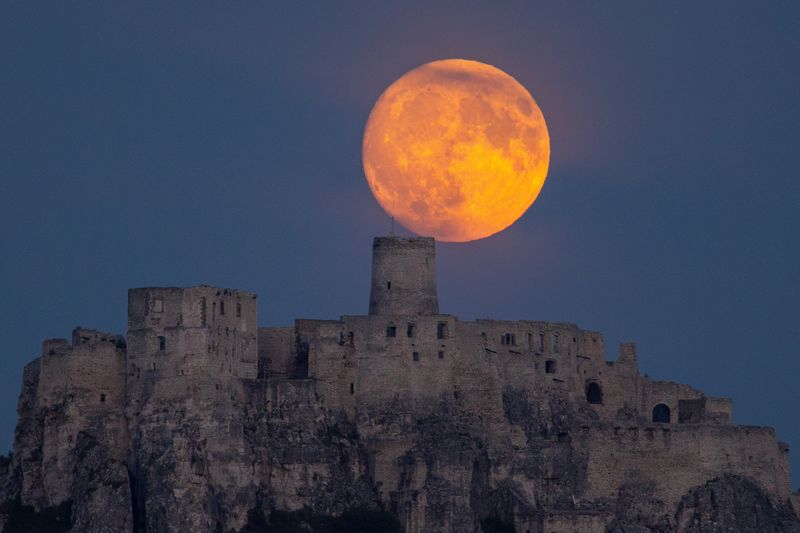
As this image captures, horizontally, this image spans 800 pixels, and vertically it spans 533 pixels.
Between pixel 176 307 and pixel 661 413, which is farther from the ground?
pixel 661 413

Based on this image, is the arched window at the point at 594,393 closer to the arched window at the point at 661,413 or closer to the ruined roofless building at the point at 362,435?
the ruined roofless building at the point at 362,435

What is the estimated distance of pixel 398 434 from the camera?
497 ft

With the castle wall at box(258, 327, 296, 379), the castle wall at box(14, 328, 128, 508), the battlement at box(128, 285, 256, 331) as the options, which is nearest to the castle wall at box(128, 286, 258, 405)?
the battlement at box(128, 285, 256, 331)

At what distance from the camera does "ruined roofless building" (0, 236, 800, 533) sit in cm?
14638

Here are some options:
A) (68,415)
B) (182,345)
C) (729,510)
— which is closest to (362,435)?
(182,345)

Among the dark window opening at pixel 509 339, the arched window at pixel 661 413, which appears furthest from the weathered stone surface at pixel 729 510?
the dark window opening at pixel 509 339

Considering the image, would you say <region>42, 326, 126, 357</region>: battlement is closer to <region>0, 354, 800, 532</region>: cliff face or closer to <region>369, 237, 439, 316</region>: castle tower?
<region>0, 354, 800, 532</region>: cliff face

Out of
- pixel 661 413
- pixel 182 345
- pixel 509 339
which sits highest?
pixel 509 339

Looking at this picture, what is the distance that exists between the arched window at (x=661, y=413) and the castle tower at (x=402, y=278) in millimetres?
19122

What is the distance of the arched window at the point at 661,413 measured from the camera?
16912cm

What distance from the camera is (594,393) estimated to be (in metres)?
167

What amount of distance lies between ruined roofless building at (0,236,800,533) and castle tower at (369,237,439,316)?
0.37 feet

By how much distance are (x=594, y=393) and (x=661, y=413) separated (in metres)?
5.01

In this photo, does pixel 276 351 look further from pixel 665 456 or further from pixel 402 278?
pixel 665 456
